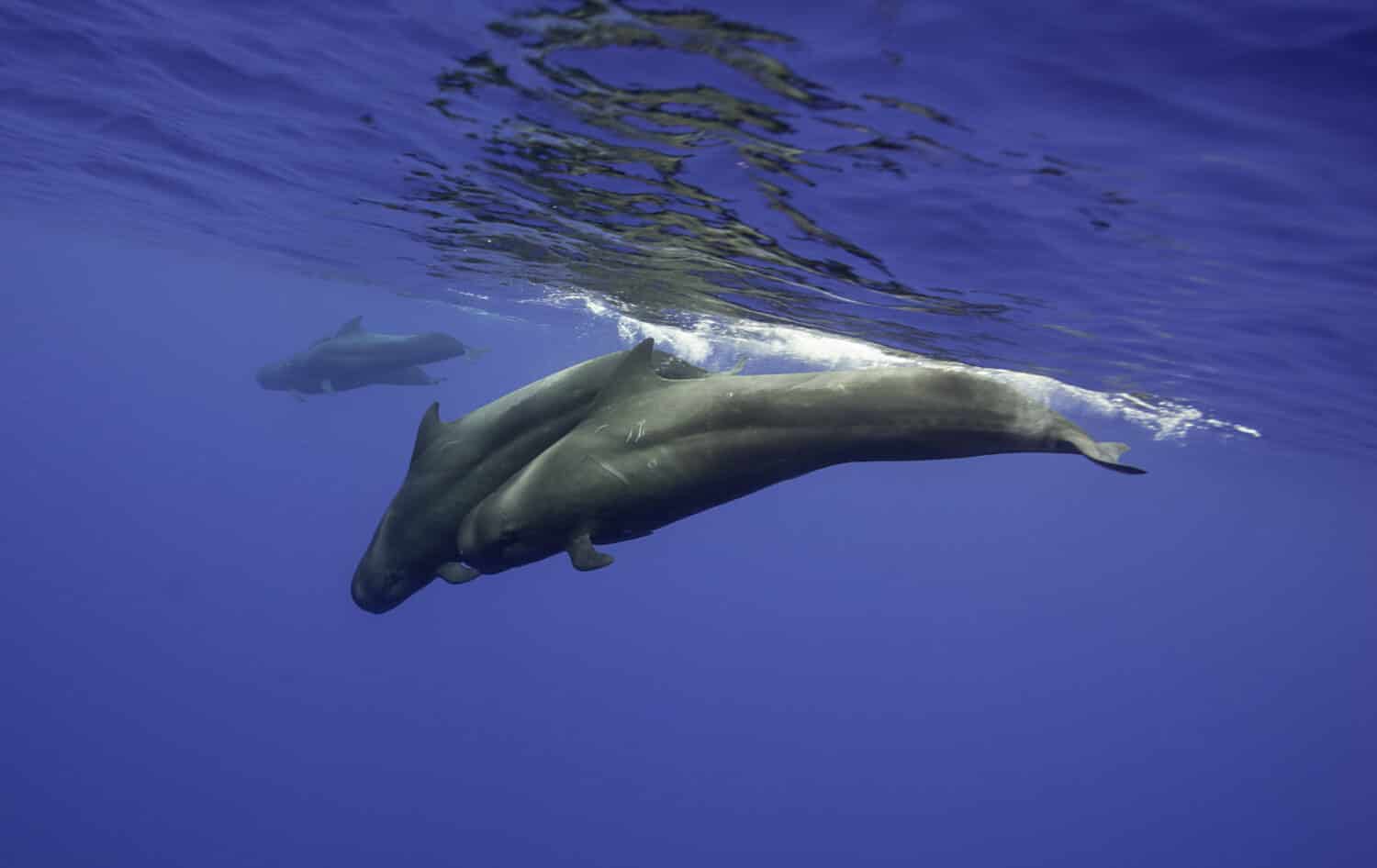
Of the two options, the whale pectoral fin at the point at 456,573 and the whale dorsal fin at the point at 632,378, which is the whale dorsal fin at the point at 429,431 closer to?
the whale pectoral fin at the point at 456,573

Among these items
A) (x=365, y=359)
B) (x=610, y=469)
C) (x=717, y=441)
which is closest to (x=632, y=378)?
(x=610, y=469)

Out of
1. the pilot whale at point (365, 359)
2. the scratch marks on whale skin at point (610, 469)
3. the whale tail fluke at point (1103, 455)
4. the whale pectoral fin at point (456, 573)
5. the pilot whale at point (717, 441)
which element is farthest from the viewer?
the pilot whale at point (365, 359)

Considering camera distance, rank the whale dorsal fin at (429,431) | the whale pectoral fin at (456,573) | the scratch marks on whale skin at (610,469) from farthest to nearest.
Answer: the whale dorsal fin at (429,431) < the whale pectoral fin at (456,573) < the scratch marks on whale skin at (610,469)

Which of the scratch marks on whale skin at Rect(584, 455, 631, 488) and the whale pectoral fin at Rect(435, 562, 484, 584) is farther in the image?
the whale pectoral fin at Rect(435, 562, 484, 584)

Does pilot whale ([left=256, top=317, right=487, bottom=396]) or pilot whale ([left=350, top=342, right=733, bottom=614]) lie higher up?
pilot whale ([left=350, top=342, right=733, bottom=614])

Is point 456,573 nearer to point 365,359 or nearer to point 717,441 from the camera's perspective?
point 717,441

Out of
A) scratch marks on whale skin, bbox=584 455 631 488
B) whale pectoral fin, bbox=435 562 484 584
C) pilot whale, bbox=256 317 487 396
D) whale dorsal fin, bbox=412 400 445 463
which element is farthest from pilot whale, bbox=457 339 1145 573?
pilot whale, bbox=256 317 487 396

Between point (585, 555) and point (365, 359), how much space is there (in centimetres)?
1538

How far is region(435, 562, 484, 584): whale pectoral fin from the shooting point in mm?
5517

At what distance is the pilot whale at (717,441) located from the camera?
14.4 feet

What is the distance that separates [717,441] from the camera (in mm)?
4770

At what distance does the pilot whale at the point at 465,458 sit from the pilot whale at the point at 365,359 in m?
10.9

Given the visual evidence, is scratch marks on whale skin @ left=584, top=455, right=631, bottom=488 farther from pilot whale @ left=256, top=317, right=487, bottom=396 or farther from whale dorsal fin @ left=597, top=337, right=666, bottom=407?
pilot whale @ left=256, top=317, right=487, bottom=396

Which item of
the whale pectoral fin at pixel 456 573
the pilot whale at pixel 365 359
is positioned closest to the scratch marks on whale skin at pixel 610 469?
the whale pectoral fin at pixel 456 573
